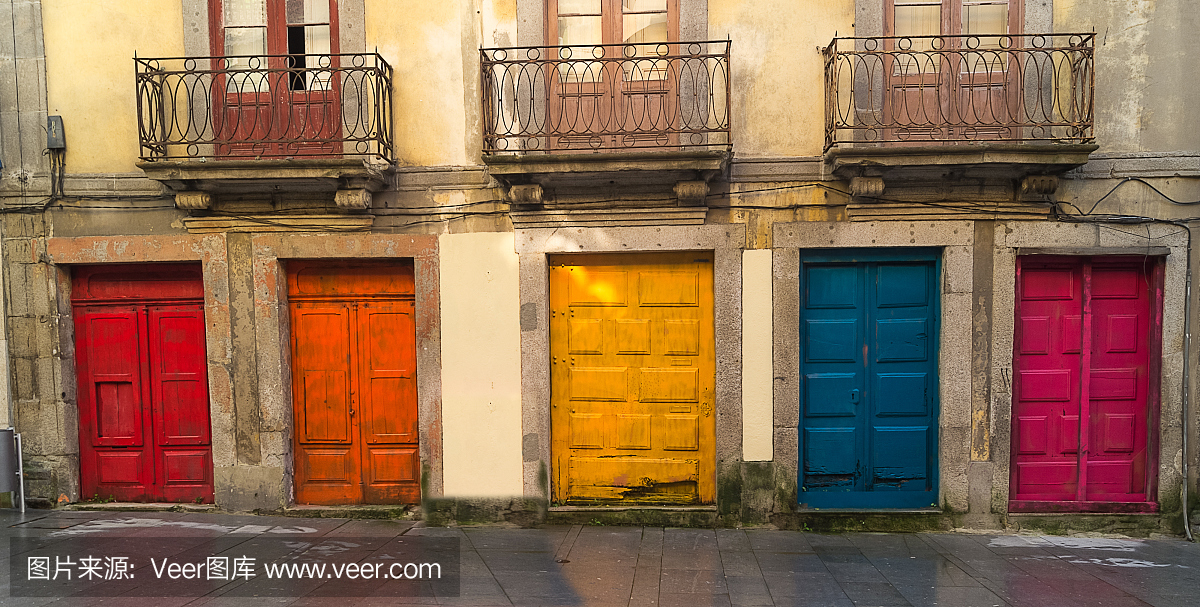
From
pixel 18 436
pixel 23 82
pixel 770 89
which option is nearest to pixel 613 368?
pixel 770 89

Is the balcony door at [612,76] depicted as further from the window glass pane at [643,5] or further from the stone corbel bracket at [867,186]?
the stone corbel bracket at [867,186]

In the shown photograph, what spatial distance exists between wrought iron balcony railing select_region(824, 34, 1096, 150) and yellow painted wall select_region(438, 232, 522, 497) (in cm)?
335

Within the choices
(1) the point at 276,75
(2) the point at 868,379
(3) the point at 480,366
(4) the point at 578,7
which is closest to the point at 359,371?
(3) the point at 480,366

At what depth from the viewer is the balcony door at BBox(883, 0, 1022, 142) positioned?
5707 millimetres

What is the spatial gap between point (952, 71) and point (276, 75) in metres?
6.38

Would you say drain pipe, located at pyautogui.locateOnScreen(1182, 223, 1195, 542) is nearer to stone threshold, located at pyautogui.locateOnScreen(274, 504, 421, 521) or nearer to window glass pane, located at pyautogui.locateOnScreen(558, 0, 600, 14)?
window glass pane, located at pyautogui.locateOnScreen(558, 0, 600, 14)

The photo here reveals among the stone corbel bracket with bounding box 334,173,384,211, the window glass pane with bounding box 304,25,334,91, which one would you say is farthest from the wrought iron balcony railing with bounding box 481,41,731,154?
the window glass pane with bounding box 304,25,334,91

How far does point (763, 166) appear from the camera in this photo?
5.89m

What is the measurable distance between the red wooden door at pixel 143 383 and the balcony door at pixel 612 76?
423 centimetres

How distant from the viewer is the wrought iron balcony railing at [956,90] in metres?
5.63

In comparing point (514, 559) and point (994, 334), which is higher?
point (994, 334)

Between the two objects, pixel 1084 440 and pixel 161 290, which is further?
pixel 161 290

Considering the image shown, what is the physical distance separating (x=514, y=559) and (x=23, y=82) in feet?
22.0

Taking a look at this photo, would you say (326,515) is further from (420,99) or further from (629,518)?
(420,99)
